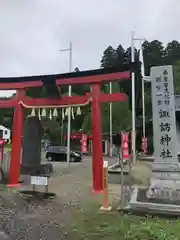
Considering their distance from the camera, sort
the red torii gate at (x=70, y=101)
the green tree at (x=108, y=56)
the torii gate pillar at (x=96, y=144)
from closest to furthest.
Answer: the torii gate pillar at (x=96, y=144)
the red torii gate at (x=70, y=101)
the green tree at (x=108, y=56)

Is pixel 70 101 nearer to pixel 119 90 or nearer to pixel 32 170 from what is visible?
pixel 32 170

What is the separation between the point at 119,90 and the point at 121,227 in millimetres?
38133

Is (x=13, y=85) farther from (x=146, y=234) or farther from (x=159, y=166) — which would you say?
(x=146, y=234)

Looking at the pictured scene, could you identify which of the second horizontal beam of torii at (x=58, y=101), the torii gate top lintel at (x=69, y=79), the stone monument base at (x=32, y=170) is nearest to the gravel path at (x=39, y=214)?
the second horizontal beam of torii at (x=58, y=101)

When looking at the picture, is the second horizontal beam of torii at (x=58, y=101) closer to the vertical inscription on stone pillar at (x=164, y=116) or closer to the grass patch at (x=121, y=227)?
the vertical inscription on stone pillar at (x=164, y=116)

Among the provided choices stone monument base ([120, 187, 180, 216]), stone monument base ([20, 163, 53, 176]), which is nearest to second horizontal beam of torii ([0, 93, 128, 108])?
stone monument base ([20, 163, 53, 176])

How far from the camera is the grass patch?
20.4 ft

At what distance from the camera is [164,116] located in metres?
10.1

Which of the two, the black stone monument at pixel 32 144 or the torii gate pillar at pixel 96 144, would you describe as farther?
the black stone monument at pixel 32 144

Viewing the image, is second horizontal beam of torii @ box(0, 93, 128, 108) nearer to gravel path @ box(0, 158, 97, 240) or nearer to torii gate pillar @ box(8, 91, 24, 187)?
torii gate pillar @ box(8, 91, 24, 187)

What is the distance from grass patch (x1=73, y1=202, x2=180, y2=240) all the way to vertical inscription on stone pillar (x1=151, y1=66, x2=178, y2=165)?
2605mm

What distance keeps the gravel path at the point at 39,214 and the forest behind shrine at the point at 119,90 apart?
46.9ft

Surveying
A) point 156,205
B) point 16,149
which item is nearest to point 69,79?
point 16,149

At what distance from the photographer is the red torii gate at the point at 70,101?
41.6 ft
